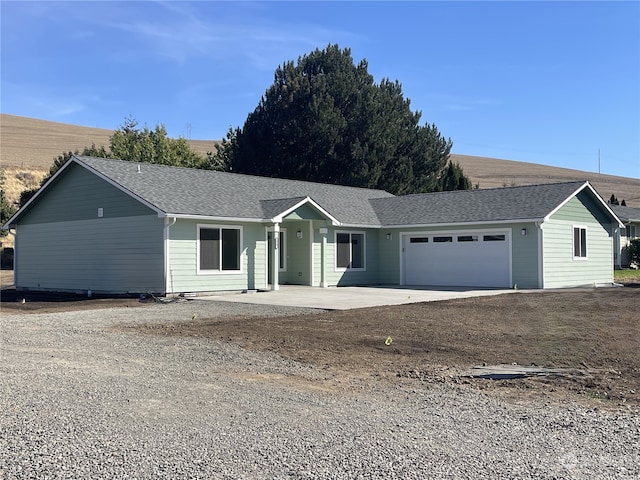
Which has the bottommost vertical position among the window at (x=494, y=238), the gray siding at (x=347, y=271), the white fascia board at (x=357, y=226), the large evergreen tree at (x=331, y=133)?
the gray siding at (x=347, y=271)

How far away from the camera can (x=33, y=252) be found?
79.4ft

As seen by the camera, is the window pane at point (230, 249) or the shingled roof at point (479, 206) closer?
the window pane at point (230, 249)

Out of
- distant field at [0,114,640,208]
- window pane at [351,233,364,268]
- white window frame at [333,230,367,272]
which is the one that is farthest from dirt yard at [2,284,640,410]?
distant field at [0,114,640,208]

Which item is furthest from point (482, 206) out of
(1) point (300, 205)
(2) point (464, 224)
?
(1) point (300, 205)

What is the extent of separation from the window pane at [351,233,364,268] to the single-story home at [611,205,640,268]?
58.3 feet

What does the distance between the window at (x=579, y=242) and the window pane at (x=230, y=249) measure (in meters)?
12.5

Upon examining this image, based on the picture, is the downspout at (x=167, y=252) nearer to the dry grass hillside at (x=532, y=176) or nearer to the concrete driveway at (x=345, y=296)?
the concrete driveway at (x=345, y=296)

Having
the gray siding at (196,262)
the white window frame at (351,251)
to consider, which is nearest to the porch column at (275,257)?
the gray siding at (196,262)

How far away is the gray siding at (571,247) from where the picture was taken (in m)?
23.0

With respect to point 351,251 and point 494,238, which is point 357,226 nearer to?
point 351,251

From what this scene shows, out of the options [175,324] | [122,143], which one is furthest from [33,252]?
[122,143]

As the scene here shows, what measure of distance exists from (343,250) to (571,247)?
8.43 m

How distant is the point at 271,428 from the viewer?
5.79 metres

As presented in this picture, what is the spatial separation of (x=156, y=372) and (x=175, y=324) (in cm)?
505
